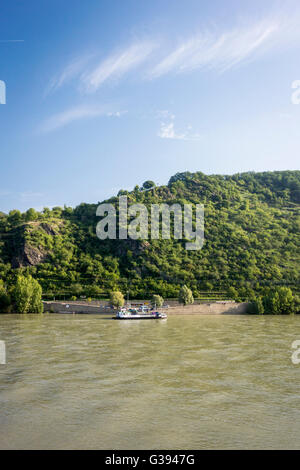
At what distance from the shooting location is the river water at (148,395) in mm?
11133

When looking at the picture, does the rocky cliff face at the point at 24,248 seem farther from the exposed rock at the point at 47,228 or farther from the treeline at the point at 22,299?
the treeline at the point at 22,299

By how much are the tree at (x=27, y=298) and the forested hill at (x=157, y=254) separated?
8.89m

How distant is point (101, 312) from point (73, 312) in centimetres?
409

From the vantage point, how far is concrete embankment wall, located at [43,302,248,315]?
58094mm

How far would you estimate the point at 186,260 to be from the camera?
76062mm

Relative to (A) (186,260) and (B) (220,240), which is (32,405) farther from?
(B) (220,240)

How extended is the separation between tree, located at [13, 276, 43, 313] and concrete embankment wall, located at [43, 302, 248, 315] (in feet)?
7.29

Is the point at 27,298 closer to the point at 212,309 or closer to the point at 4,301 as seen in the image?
the point at 4,301

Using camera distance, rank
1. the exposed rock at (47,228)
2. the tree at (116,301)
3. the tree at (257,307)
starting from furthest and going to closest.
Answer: the exposed rock at (47,228)
the tree at (116,301)
the tree at (257,307)

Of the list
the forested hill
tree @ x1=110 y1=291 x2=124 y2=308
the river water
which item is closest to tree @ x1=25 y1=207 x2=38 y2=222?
the forested hill

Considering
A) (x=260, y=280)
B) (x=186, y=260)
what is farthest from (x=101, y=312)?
(x=260, y=280)

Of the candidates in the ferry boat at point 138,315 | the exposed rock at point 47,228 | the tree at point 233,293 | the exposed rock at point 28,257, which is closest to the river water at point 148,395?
the ferry boat at point 138,315

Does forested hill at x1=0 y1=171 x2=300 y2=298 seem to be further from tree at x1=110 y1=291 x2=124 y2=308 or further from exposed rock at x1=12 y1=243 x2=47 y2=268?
tree at x1=110 y1=291 x2=124 y2=308
